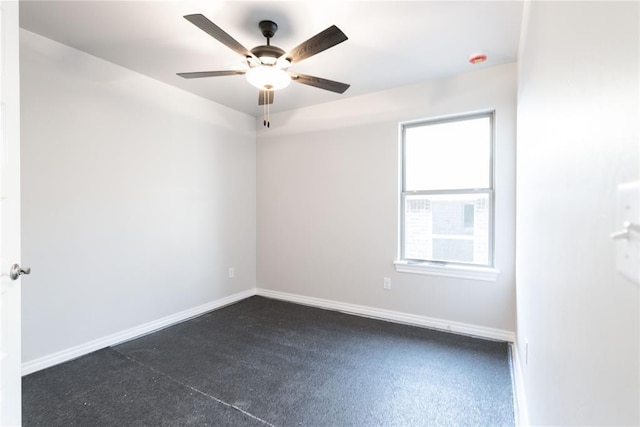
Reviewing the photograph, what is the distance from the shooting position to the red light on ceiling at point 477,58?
2.46 meters

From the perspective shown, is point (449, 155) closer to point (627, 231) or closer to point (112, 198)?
point (627, 231)

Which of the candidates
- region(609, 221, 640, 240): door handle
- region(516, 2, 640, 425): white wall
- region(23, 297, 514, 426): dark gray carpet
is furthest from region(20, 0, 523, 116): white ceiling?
region(23, 297, 514, 426): dark gray carpet

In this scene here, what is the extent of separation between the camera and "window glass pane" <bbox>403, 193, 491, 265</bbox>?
2.85 meters

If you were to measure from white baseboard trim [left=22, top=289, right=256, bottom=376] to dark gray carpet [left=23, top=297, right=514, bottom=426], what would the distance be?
79 millimetres

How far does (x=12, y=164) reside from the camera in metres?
1.23

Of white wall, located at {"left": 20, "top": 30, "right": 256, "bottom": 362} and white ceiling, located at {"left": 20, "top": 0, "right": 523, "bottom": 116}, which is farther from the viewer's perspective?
white wall, located at {"left": 20, "top": 30, "right": 256, "bottom": 362}

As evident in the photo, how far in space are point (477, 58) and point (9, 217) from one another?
125 inches

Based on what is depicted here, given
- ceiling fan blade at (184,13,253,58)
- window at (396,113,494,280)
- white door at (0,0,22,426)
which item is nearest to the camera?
white door at (0,0,22,426)

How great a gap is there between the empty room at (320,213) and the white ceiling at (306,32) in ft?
0.06

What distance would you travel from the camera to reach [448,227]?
3008 mm

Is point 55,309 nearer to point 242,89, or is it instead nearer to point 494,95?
point 242,89

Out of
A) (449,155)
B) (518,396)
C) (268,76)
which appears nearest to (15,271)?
(268,76)

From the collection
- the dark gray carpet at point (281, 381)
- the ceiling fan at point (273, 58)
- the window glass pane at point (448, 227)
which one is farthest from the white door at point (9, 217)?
the window glass pane at point (448, 227)

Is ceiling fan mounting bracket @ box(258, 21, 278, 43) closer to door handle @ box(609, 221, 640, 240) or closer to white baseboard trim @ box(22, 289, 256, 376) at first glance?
door handle @ box(609, 221, 640, 240)
